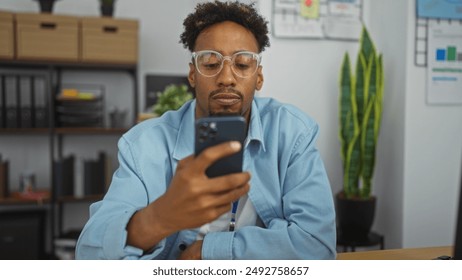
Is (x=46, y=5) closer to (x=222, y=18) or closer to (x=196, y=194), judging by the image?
(x=222, y=18)

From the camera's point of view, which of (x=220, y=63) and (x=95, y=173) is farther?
(x=95, y=173)

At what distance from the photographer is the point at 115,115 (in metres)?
2.13

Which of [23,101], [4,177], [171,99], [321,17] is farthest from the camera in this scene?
[23,101]

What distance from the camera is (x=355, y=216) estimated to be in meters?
0.90

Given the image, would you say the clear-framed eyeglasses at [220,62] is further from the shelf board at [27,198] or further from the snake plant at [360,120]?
the shelf board at [27,198]

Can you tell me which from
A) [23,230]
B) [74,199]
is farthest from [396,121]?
[74,199]

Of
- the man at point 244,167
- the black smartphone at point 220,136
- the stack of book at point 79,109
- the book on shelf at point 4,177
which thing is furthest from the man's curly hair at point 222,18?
the stack of book at point 79,109

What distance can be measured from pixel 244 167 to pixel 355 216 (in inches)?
14.9

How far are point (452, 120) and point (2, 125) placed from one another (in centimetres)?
193

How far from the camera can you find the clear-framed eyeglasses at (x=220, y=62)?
0.68 meters

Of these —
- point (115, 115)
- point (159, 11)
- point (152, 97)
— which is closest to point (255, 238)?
point (152, 97)

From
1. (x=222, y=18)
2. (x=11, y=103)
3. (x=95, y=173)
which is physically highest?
(x=222, y=18)

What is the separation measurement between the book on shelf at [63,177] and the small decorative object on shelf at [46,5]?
716mm

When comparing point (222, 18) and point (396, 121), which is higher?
point (222, 18)
